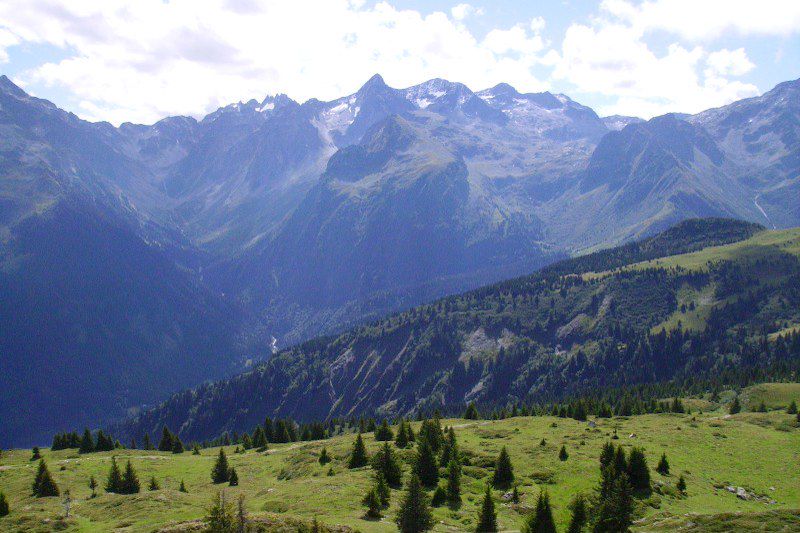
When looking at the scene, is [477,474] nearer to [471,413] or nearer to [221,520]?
[221,520]

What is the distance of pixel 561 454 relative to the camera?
7700 centimetres

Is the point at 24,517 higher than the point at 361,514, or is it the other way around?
the point at 24,517

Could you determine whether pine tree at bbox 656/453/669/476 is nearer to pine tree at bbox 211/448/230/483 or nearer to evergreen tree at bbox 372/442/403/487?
evergreen tree at bbox 372/442/403/487

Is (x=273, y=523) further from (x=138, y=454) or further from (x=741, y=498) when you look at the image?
(x=138, y=454)

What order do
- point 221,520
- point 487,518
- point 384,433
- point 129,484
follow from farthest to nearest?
point 384,433
point 129,484
point 487,518
point 221,520

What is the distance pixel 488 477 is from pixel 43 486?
5416 cm

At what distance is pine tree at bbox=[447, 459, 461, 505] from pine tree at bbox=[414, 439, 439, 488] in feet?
6.52

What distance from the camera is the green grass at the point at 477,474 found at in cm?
5847

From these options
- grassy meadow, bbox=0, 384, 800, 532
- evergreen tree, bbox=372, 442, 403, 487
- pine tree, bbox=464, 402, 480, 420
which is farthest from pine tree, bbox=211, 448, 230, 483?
pine tree, bbox=464, 402, 480, 420

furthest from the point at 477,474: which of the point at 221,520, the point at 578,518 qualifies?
the point at 221,520

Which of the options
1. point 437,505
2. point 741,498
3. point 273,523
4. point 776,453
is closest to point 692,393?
point 776,453

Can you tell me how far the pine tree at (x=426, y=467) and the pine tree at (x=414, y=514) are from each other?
13354 mm

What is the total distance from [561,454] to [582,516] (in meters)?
24.6

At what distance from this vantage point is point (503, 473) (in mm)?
70062
